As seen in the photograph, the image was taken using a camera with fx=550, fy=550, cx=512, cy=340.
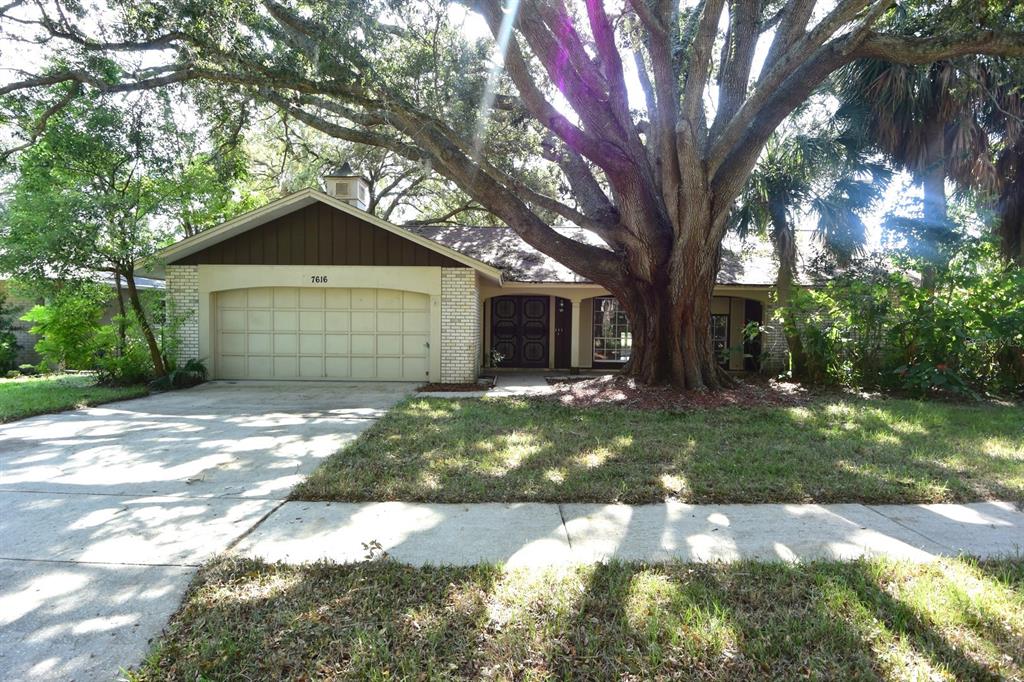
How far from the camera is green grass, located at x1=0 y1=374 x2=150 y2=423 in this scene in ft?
28.5

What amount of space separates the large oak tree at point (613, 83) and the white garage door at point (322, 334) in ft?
13.4

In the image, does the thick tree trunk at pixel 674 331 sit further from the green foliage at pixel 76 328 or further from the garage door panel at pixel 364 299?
the green foliage at pixel 76 328

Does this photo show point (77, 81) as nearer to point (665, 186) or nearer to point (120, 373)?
point (120, 373)

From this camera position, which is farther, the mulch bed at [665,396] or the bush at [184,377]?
the bush at [184,377]

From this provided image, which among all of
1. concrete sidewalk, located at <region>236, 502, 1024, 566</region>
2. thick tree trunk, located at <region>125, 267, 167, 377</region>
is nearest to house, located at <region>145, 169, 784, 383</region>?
thick tree trunk, located at <region>125, 267, 167, 377</region>

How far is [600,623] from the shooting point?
9.19 feet

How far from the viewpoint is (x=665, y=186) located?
31.5 feet

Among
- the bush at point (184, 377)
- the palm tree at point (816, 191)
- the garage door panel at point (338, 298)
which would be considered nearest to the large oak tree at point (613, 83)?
the palm tree at point (816, 191)

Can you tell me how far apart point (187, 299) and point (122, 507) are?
A: 9.61m

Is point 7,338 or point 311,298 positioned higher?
point 311,298

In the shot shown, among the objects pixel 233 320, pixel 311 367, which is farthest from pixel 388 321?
pixel 233 320

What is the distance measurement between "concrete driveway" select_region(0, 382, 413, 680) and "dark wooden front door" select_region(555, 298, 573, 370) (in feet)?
27.6

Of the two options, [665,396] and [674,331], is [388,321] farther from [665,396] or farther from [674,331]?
[665,396]

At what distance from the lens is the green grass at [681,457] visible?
4.84 meters
